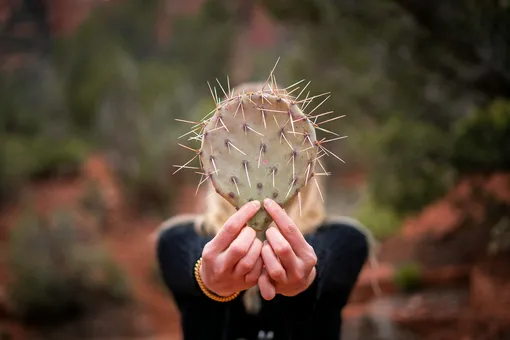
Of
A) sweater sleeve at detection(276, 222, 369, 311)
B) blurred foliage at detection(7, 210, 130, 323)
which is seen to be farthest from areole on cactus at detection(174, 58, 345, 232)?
blurred foliage at detection(7, 210, 130, 323)

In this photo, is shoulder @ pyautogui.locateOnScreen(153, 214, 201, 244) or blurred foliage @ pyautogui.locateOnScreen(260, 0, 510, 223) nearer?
shoulder @ pyautogui.locateOnScreen(153, 214, 201, 244)

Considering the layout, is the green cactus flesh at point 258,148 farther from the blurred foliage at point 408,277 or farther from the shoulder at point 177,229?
the blurred foliage at point 408,277

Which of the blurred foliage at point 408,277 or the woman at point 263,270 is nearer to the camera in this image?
the woman at point 263,270

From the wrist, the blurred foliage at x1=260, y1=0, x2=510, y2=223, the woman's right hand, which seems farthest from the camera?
the blurred foliage at x1=260, y1=0, x2=510, y2=223

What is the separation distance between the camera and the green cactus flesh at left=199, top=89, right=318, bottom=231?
3.30ft

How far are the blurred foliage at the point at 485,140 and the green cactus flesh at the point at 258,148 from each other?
1.30 meters

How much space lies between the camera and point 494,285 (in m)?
2.14

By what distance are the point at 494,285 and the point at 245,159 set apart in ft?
5.03

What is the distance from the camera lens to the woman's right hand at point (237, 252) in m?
0.94

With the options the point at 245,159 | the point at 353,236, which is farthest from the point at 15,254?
the point at 245,159

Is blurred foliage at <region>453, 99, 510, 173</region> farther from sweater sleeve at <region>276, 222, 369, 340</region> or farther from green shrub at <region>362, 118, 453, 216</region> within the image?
sweater sleeve at <region>276, 222, 369, 340</region>

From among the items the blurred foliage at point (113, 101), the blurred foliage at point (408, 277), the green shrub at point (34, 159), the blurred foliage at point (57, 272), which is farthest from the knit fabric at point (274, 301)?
the green shrub at point (34, 159)

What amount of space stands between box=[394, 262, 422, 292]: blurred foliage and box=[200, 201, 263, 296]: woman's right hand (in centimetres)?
163

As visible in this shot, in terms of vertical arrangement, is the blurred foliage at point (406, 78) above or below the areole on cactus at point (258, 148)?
below
